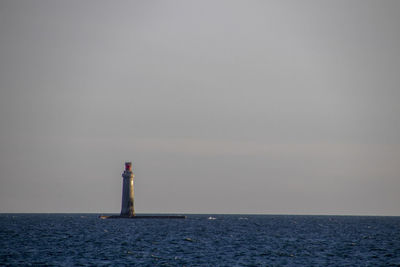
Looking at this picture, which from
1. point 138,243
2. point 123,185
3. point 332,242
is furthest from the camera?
point 123,185

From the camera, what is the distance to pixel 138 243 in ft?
250

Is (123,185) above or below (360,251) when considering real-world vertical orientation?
above

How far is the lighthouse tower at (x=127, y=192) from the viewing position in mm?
127312

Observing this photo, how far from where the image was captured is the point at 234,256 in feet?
203

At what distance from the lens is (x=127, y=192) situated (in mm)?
128500

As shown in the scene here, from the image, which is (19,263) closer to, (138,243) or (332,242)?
(138,243)

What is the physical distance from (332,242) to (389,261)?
77.2 feet

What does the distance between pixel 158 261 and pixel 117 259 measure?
405 cm

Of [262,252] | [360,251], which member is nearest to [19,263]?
[262,252]

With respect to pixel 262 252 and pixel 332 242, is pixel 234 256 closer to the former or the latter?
pixel 262 252

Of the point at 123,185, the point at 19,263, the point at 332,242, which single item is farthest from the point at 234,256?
the point at 123,185

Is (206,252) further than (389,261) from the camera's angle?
Yes

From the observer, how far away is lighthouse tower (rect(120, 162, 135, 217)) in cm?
12731

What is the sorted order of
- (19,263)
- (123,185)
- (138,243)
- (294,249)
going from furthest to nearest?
(123,185), (138,243), (294,249), (19,263)
